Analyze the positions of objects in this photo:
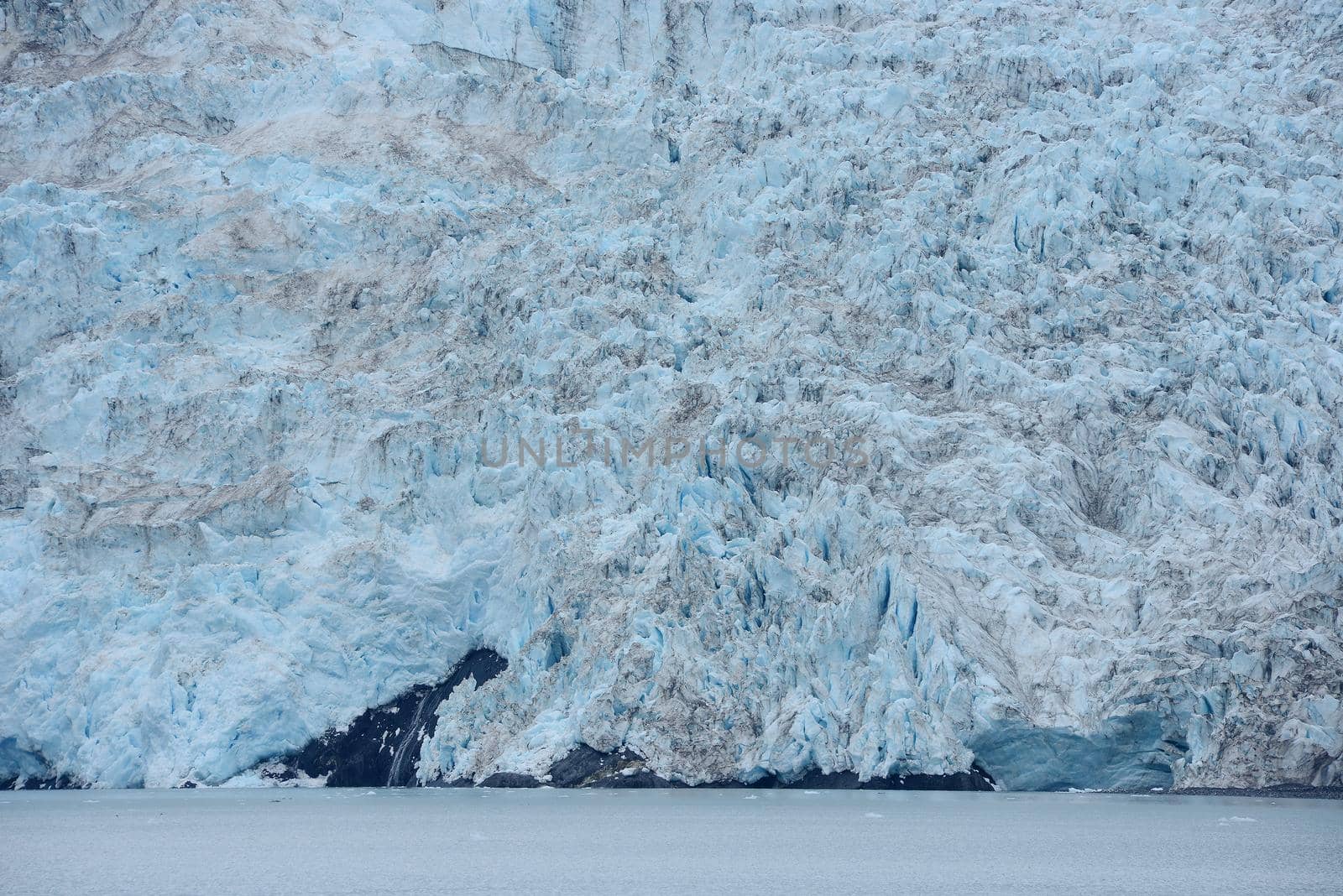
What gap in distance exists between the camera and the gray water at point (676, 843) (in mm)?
15906

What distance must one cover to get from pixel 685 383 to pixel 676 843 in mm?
9661

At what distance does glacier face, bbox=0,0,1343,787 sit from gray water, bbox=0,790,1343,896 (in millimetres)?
979

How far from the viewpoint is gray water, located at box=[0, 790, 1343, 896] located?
1591 cm

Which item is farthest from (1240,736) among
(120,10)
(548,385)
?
(120,10)

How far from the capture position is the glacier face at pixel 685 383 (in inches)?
843

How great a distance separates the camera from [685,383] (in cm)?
2606

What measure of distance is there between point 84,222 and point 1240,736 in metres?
24.2

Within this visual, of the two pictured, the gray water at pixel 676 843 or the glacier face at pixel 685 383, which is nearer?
the gray water at pixel 676 843

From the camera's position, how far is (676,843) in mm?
18750

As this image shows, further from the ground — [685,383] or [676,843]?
[685,383]

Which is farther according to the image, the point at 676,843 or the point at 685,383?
the point at 685,383

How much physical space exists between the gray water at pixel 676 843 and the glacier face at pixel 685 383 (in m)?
0.98

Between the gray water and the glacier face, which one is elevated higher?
the glacier face

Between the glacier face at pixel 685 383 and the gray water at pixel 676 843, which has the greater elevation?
the glacier face at pixel 685 383
